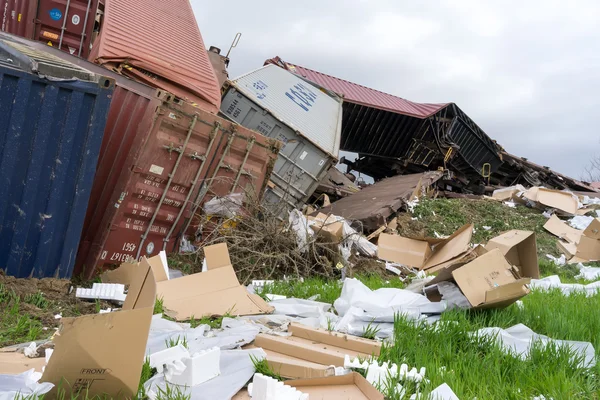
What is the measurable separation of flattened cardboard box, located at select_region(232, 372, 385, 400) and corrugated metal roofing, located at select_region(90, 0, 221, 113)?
4.67 metres

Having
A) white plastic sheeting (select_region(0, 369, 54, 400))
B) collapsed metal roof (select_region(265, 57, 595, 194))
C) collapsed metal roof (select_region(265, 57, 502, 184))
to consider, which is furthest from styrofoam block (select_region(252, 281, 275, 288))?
collapsed metal roof (select_region(265, 57, 502, 184))

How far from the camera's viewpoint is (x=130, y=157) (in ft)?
15.8

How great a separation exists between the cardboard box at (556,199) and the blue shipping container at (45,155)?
31.1 feet

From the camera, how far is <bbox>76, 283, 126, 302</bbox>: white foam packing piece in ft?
12.5

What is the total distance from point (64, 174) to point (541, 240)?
811 centimetres

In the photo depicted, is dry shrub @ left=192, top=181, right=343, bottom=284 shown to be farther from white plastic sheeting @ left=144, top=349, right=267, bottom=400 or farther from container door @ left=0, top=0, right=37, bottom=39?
container door @ left=0, top=0, right=37, bottom=39

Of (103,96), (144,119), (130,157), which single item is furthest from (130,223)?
(103,96)

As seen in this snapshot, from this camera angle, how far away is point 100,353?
1879 millimetres

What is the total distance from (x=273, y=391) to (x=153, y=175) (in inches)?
136

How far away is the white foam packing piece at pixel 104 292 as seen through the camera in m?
3.80

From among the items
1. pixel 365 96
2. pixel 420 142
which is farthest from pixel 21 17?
pixel 420 142

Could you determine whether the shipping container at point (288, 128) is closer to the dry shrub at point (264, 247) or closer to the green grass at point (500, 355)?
the dry shrub at point (264, 247)

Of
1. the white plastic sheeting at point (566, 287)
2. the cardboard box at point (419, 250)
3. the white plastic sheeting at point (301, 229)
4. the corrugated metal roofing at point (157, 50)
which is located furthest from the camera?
the cardboard box at point (419, 250)

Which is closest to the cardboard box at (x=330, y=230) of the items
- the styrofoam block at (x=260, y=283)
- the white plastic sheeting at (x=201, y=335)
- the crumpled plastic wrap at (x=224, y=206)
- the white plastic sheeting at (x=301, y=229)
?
the white plastic sheeting at (x=301, y=229)
